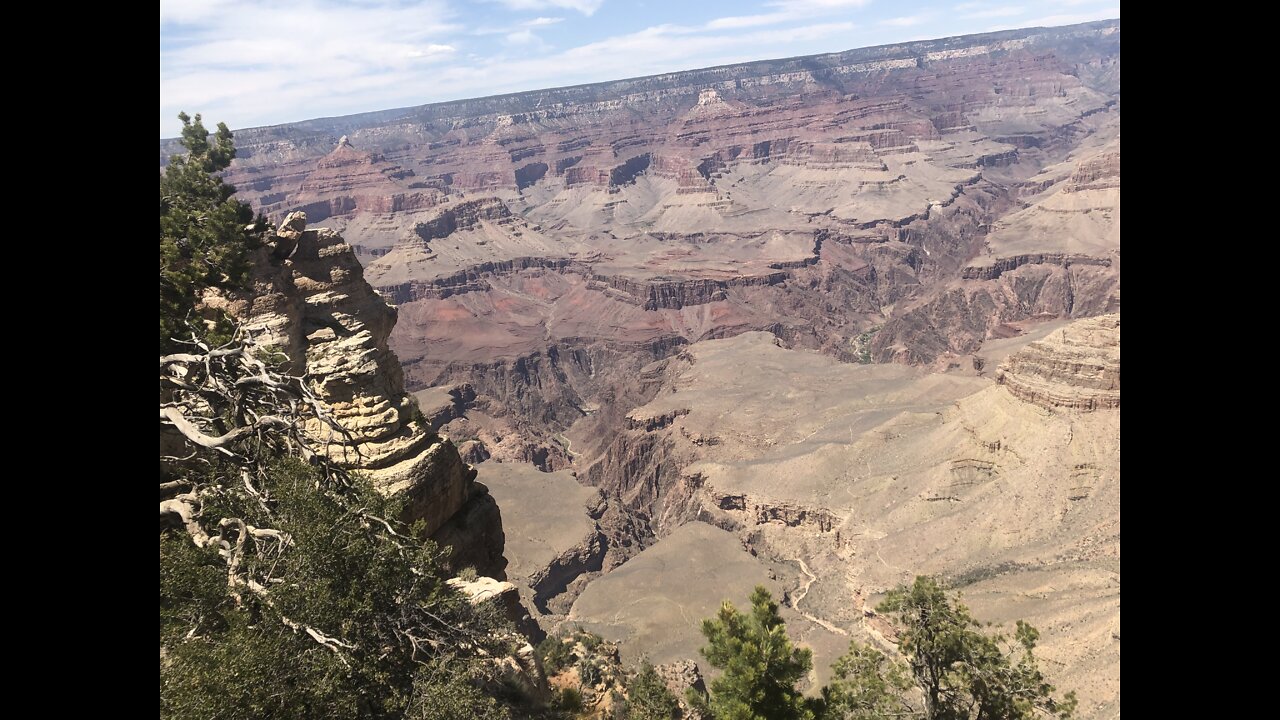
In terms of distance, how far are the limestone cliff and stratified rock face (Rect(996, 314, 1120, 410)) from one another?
41625 millimetres

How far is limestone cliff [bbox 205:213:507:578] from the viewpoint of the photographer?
71.3 ft

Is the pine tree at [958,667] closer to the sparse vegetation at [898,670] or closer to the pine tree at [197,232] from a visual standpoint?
the sparse vegetation at [898,670]

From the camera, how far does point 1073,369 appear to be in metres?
49.4

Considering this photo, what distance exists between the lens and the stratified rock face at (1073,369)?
4781cm

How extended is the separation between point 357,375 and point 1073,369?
47.8m

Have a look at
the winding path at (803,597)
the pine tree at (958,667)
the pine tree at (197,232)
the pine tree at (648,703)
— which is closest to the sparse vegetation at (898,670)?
the pine tree at (958,667)

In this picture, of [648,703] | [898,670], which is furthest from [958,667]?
[648,703]

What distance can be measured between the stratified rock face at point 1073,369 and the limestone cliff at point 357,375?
41.6 metres

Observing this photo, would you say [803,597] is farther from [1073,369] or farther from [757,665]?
[757,665]

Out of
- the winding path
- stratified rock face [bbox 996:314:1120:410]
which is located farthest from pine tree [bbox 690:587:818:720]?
stratified rock face [bbox 996:314:1120:410]
